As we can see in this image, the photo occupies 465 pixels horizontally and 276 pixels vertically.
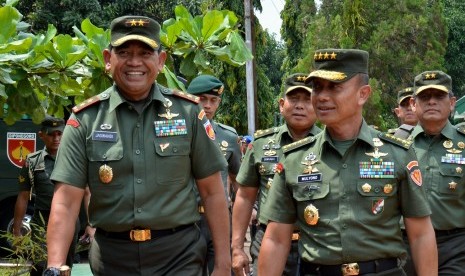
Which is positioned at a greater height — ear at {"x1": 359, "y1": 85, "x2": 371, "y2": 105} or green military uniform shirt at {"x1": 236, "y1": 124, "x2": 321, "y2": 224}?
ear at {"x1": 359, "y1": 85, "x2": 371, "y2": 105}

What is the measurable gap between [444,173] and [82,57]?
2792mm

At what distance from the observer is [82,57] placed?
634 centimetres

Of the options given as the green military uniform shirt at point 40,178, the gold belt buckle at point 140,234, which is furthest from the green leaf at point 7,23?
the green military uniform shirt at point 40,178

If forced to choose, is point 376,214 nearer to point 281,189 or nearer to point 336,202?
point 336,202

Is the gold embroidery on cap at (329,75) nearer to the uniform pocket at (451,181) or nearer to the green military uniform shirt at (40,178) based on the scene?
the uniform pocket at (451,181)

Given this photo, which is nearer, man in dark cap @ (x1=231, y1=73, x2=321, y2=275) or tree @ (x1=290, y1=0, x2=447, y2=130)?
man in dark cap @ (x1=231, y1=73, x2=321, y2=275)

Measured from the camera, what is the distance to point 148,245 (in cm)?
A: 473

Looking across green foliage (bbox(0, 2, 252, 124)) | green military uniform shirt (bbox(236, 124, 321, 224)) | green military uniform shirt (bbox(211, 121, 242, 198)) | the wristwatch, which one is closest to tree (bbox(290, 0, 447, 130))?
green military uniform shirt (bbox(211, 121, 242, 198))

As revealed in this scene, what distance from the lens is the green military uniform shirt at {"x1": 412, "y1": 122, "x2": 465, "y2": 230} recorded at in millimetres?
6781

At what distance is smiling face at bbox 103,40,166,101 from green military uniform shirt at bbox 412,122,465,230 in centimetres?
290

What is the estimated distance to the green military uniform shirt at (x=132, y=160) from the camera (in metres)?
4.70

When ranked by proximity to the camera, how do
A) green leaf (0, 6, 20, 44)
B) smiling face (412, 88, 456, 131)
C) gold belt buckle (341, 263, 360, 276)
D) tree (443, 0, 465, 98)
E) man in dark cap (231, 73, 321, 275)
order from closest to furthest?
gold belt buckle (341, 263, 360, 276) < green leaf (0, 6, 20, 44) < man in dark cap (231, 73, 321, 275) < smiling face (412, 88, 456, 131) < tree (443, 0, 465, 98)

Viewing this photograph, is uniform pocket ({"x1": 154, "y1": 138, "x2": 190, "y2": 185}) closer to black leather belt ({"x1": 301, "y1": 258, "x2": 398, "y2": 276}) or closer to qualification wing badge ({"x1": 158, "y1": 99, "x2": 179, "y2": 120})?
qualification wing badge ({"x1": 158, "y1": 99, "x2": 179, "y2": 120})

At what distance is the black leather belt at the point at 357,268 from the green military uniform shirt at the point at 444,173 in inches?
87.5
